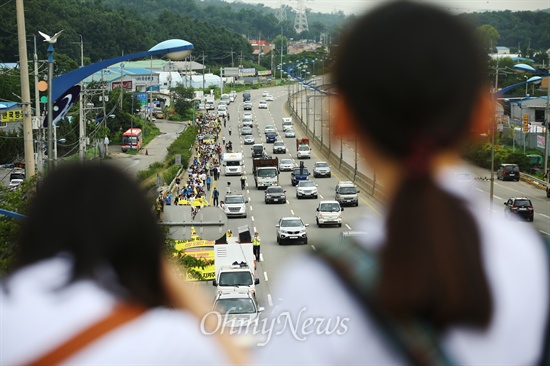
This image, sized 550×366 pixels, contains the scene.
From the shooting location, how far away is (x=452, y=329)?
172 cm

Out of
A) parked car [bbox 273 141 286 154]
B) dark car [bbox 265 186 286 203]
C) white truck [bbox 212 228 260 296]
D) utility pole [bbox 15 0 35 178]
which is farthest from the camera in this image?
parked car [bbox 273 141 286 154]

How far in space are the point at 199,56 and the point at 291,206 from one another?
13234cm

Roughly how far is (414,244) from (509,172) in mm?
61400

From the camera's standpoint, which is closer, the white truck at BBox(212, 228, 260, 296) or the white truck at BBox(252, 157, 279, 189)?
the white truck at BBox(212, 228, 260, 296)

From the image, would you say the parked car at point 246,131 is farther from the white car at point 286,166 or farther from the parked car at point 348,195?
the parked car at point 348,195

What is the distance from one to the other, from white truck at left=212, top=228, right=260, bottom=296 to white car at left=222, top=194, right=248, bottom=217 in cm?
1750

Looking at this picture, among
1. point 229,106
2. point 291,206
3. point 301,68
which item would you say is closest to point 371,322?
point 291,206

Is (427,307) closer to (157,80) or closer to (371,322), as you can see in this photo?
(371,322)

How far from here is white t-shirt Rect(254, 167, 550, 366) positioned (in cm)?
173

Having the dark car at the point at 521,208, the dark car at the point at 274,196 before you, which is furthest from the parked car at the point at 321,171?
the dark car at the point at 521,208

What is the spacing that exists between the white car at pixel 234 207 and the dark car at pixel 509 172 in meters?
20.6

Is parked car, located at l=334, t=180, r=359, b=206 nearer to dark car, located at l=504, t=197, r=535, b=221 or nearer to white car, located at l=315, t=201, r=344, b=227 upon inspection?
white car, located at l=315, t=201, r=344, b=227

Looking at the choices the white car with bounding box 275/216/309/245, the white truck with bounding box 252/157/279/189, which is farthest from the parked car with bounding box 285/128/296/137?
the white car with bounding box 275/216/309/245

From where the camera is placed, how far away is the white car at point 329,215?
42.4m
